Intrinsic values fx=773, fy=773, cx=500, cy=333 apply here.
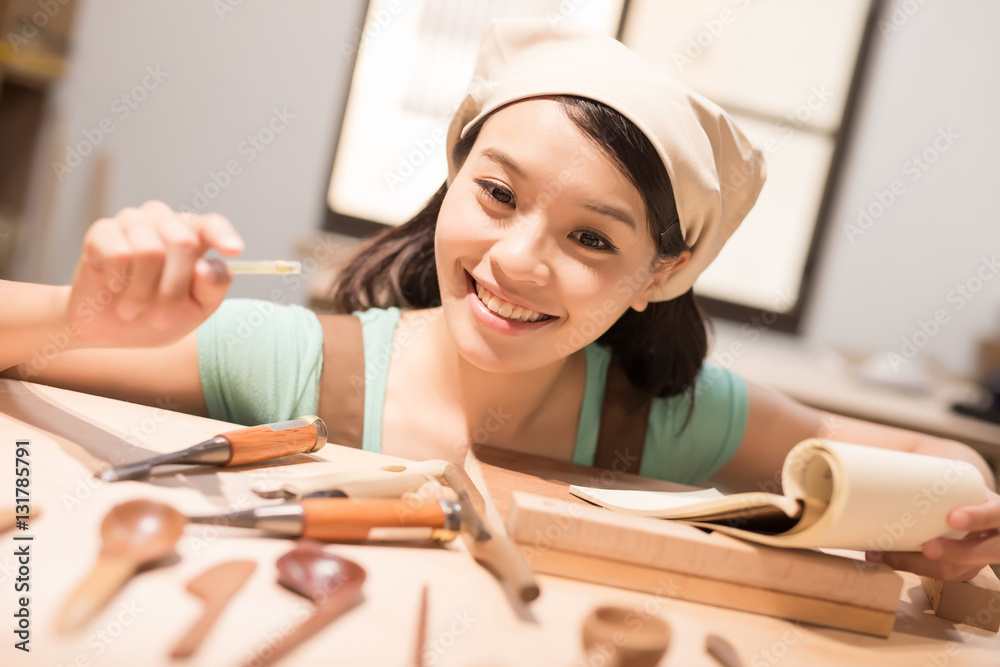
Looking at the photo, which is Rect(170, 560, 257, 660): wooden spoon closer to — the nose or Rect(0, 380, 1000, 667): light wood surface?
Rect(0, 380, 1000, 667): light wood surface

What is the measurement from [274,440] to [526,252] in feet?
1.17

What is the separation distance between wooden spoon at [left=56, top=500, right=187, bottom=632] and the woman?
167mm

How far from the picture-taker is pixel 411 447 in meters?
1.12

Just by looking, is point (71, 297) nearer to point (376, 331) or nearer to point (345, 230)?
point (376, 331)

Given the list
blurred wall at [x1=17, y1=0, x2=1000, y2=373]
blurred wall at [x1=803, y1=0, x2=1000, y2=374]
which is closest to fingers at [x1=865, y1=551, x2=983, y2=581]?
blurred wall at [x1=17, y1=0, x2=1000, y2=373]

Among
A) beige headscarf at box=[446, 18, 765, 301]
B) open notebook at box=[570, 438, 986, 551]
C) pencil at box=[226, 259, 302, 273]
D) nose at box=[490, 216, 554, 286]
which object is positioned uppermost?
beige headscarf at box=[446, 18, 765, 301]

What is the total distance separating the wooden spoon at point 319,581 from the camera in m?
0.51

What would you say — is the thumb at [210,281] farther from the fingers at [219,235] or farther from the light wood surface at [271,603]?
the light wood surface at [271,603]

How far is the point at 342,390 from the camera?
112 centimetres

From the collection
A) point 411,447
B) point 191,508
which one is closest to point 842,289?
point 411,447

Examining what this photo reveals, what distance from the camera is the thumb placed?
0.63 m

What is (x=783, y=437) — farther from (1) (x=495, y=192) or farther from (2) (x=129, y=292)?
(2) (x=129, y=292)

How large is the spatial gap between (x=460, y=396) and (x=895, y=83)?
2.56 metres

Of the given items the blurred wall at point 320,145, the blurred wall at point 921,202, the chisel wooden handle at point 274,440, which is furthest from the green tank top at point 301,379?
the blurred wall at point 921,202
